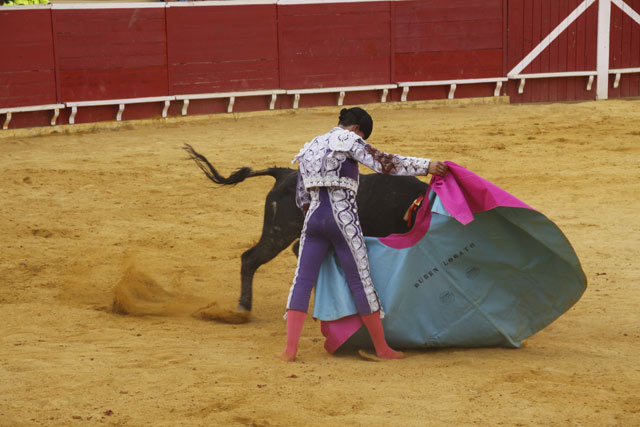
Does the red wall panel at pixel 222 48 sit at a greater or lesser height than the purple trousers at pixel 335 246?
greater

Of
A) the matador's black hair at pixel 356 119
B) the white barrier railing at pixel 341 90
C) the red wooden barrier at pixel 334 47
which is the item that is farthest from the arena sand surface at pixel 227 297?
the red wooden barrier at pixel 334 47

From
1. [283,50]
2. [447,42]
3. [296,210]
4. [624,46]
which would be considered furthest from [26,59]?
[624,46]

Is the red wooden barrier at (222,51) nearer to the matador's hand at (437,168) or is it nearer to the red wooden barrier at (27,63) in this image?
the red wooden barrier at (27,63)

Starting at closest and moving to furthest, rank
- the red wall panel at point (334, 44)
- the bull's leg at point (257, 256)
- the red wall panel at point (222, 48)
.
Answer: the bull's leg at point (257, 256) < the red wall panel at point (222, 48) < the red wall panel at point (334, 44)

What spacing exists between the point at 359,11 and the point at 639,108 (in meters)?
3.79

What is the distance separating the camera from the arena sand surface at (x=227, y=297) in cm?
303

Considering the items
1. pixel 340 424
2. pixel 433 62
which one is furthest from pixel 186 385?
pixel 433 62

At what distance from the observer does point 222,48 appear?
1095 cm

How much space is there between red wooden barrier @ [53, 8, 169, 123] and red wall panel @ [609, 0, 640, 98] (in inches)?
251

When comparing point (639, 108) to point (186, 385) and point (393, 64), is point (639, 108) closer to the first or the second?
point (393, 64)

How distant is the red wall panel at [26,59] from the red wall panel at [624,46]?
302 inches

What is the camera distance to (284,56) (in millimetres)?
11297

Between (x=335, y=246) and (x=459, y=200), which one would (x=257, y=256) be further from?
(x=459, y=200)

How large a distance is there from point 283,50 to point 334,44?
27.6 inches
